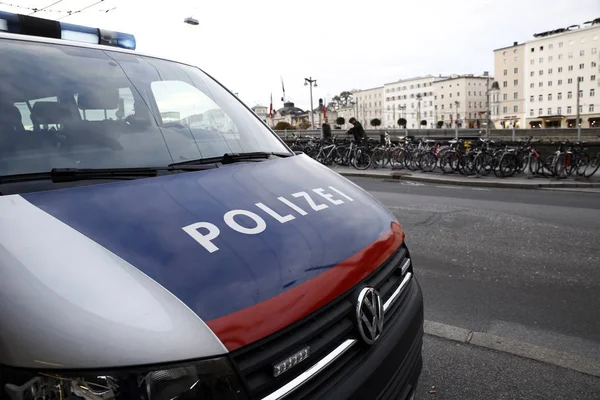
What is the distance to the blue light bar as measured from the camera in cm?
238

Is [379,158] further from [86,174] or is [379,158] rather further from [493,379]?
[86,174]

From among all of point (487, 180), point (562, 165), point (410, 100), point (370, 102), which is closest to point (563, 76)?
point (410, 100)

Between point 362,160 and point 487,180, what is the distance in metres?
4.90

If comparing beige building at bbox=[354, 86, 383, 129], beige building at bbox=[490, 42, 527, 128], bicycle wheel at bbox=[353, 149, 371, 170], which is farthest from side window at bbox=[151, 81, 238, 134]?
beige building at bbox=[354, 86, 383, 129]

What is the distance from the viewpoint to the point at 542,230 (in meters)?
6.37

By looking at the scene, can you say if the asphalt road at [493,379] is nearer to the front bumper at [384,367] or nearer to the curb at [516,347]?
the curb at [516,347]

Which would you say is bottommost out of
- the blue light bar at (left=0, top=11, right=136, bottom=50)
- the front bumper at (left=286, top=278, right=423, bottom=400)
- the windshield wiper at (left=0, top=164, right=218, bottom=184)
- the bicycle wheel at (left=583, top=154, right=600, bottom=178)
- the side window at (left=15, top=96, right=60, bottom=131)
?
the bicycle wheel at (left=583, top=154, right=600, bottom=178)

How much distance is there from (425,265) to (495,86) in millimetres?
78720

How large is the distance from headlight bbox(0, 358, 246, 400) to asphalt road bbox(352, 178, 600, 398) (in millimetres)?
2226

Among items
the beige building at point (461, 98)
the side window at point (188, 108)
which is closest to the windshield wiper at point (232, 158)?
the side window at point (188, 108)

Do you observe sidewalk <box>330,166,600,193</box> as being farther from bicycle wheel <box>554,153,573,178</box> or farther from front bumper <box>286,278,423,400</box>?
front bumper <box>286,278,423,400</box>

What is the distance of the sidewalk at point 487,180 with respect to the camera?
36.0ft

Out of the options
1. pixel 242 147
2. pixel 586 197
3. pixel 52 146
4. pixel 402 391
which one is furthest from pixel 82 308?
pixel 586 197

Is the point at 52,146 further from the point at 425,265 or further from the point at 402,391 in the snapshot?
the point at 425,265
